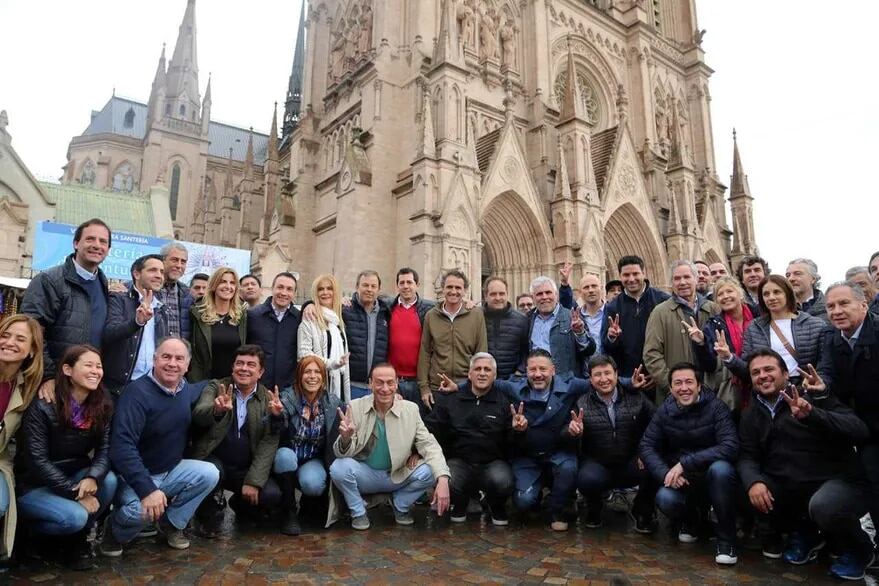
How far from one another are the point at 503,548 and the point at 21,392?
11.7 ft

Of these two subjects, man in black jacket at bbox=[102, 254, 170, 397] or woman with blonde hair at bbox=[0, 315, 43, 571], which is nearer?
woman with blonde hair at bbox=[0, 315, 43, 571]

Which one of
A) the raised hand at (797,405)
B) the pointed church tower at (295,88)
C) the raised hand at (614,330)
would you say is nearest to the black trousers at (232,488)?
the raised hand at (614,330)

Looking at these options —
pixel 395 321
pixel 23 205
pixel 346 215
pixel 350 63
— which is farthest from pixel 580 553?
pixel 350 63

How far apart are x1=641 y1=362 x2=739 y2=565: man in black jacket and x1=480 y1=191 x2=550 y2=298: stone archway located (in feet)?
46.4

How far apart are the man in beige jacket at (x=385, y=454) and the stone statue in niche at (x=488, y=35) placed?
19.1 metres

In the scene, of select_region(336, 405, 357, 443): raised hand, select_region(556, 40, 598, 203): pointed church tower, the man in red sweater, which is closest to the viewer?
select_region(336, 405, 357, 443): raised hand

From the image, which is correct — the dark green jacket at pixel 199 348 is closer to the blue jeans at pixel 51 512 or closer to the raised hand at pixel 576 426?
the blue jeans at pixel 51 512

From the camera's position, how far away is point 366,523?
5.01 m

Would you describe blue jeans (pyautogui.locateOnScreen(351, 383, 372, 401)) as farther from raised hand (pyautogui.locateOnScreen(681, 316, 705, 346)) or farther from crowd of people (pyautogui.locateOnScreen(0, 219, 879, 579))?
raised hand (pyautogui.locateOnScreen(681, 316, 705, 346))

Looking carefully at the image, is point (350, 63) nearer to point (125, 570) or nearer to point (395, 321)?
point (395, 321)

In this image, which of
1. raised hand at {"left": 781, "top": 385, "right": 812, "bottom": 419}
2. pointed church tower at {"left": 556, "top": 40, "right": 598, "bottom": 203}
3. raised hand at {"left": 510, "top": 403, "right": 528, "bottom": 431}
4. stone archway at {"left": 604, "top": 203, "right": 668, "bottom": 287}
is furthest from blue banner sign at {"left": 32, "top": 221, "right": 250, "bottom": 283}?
stone archway at {"left": 604, "top": 203, "right": 668, "bottom": 287}

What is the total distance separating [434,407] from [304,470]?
4.46 feet

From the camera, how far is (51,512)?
3.82m

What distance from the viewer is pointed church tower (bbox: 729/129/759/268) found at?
26734mm
